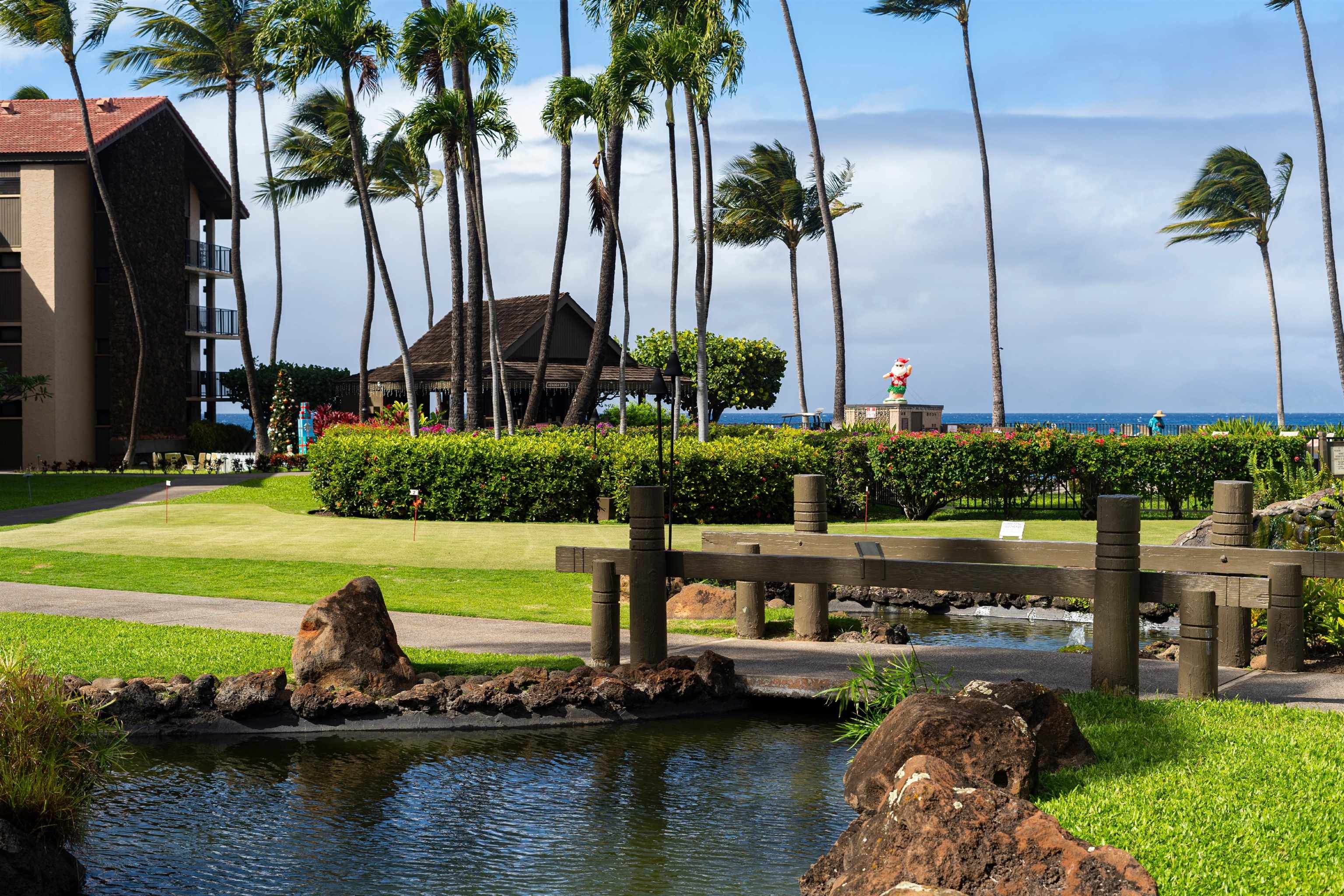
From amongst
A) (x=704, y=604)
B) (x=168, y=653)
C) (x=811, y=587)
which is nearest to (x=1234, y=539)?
(x=811, y=587)

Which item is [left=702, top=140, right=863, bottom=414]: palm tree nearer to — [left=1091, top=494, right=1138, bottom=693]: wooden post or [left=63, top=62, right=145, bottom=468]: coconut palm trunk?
[left=63, top=62, right=145, bottom=468]: coconut palm trunk

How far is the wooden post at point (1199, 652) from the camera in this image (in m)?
7.79

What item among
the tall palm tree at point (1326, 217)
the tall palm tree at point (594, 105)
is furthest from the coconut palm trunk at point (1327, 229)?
the tall palm tree at point (594, 105)

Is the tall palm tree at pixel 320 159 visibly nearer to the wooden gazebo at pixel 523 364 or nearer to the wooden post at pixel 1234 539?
the wooden gazebo at pixel 523 364

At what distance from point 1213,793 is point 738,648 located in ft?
15.8

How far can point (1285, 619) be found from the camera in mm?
8961

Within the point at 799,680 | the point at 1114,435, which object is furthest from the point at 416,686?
the point at 1114,435

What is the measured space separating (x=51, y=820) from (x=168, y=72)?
42.9 metres

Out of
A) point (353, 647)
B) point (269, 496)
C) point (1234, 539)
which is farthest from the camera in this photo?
point (269, 496)

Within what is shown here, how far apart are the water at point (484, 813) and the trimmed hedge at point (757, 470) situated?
15.1 meters

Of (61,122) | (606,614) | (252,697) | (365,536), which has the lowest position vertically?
(252,697)

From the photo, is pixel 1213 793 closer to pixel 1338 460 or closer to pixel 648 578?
pixel 648 578

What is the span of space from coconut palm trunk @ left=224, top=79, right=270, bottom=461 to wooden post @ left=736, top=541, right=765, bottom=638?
3205 cm

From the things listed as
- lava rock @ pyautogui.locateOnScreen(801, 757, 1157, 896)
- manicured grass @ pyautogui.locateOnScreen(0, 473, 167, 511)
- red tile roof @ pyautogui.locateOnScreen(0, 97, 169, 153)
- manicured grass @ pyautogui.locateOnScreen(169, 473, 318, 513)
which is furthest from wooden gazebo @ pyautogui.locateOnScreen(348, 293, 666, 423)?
lava rock @ pyautogui.locateOnScreen(801, 757, 1157, 896)
